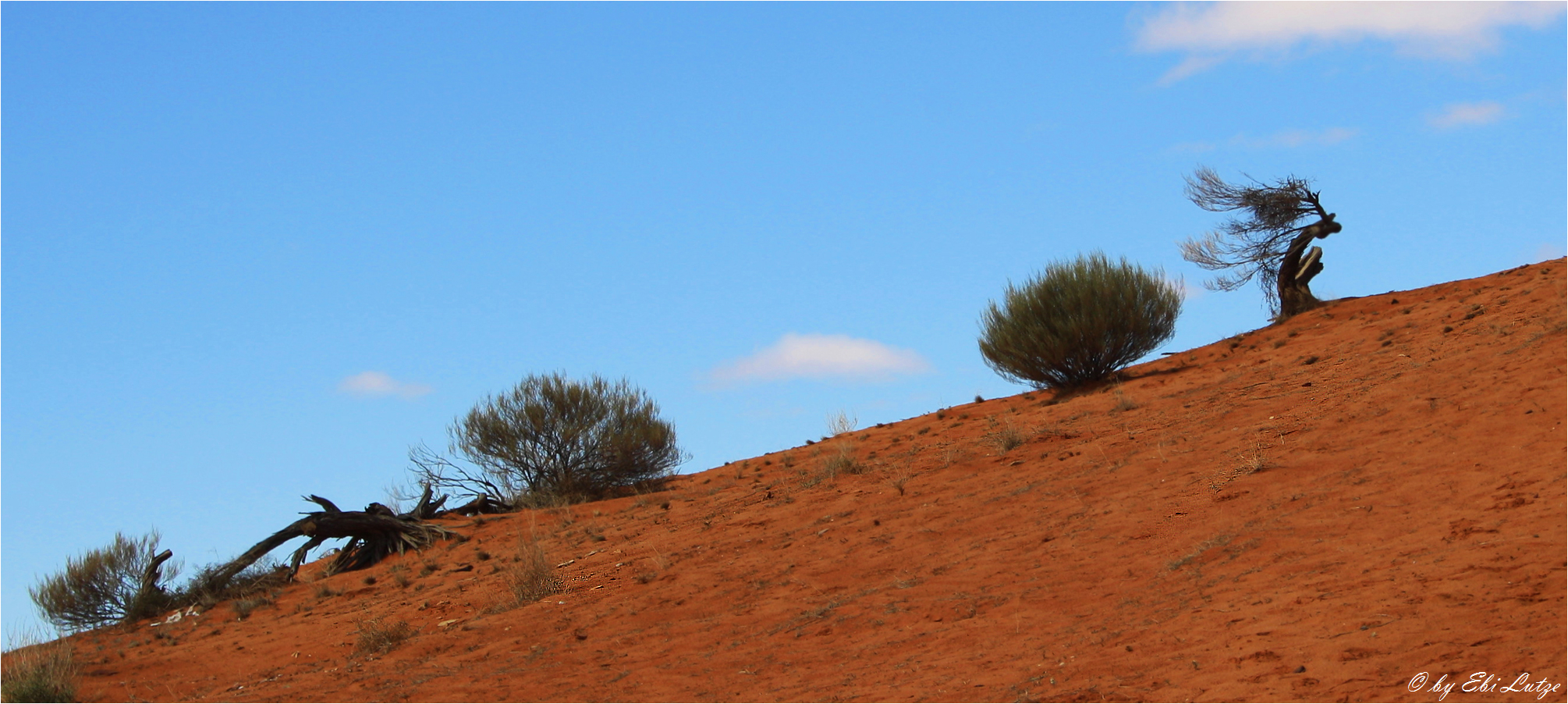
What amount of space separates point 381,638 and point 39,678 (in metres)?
3.31

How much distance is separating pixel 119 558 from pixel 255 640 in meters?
5.50

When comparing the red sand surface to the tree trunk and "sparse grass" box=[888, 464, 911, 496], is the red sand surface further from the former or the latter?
the tree trunk

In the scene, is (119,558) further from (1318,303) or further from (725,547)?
(1318,303)

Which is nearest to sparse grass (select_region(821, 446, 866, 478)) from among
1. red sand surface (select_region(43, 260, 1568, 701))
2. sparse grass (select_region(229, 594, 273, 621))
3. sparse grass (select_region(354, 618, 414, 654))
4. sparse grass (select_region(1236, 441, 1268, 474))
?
red sand surface (select_region(43, 260, 1568, 701))

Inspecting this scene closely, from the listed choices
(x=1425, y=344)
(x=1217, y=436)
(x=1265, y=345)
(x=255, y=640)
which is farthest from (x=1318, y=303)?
(x=255, y=640)

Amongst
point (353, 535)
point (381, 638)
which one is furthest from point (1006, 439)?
point (353, 535)

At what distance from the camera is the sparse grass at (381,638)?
12688 millimetres

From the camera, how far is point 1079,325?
2297 cm

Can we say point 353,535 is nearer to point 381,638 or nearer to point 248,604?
point 248,604

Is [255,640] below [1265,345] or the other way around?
below

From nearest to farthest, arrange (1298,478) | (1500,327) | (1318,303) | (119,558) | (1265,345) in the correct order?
1. (1298,478)
2. (1500,327)
3. (119,558)
4. (1265,345)
5. (1318,303)

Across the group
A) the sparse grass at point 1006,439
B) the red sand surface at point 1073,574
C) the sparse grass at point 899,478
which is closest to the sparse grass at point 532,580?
the red sand surface at point 1073,574

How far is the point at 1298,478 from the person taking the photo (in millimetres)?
12172

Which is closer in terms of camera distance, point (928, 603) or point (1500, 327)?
point (928, 603)
